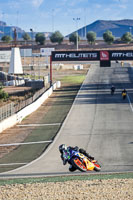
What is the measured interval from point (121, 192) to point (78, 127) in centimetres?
2196

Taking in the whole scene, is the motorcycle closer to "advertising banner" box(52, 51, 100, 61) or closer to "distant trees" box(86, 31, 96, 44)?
"advertising banner" box(52, 51, 100, 61)

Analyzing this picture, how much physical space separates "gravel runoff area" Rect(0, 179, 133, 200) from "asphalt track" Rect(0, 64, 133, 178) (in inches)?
103

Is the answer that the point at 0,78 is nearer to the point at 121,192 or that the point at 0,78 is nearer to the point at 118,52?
the point at 118,52

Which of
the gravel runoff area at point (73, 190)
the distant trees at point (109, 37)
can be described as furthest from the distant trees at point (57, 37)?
the gravel runoff area at point (73, 190)

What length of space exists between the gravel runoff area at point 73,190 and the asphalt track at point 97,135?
261 cm

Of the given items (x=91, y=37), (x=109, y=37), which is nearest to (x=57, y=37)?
(x=91, y=37)

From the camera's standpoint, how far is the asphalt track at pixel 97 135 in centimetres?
2038

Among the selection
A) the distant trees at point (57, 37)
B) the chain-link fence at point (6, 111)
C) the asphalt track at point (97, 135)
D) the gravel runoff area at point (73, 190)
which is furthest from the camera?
the distant trees at point (57, 37)

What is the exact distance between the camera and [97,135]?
30.5 m

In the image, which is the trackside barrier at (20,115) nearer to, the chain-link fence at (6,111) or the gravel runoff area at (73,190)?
the chain-link fence at (6,111)

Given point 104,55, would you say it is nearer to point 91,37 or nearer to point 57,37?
point 57,37

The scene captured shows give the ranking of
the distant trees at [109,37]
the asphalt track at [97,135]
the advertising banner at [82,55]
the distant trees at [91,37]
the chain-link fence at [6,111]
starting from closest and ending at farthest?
the asphalt track at [97,135], the chain-link fence at [6,111], the advertising banner at [82,55], the distant trees at [109,37], the distant trees at [91,37]

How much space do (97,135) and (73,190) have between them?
687 inches

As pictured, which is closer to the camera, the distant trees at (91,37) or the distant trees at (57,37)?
the distant trees at (57,37)
